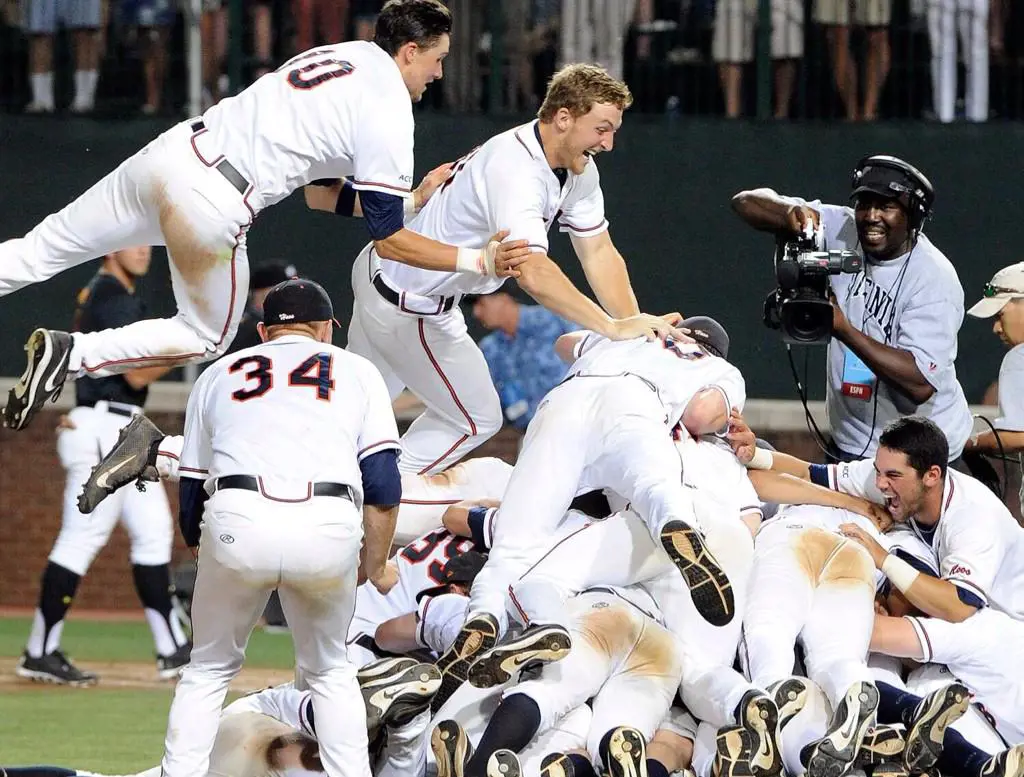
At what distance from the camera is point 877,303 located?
7652 mm

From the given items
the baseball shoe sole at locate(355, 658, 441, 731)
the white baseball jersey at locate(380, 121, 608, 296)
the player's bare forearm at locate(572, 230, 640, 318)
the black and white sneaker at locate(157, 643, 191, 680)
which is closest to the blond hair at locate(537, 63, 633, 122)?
the white baseball jersey at locate(380, 121, 608, 296)

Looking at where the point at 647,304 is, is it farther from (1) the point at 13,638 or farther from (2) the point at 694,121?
(1) the point at 13,638

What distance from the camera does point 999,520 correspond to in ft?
22.7

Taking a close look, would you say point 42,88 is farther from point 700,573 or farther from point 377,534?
point 700,573

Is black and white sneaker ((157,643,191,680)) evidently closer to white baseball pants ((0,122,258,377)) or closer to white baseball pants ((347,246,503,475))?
white baseball pants ((347,246,503,475))

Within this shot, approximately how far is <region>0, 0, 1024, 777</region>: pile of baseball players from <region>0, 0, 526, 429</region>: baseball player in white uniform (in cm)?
1

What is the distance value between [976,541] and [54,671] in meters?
5.18

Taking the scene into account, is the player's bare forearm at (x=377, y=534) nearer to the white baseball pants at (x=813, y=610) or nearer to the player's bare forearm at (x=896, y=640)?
the white baseball pants at (x=813, y=610)

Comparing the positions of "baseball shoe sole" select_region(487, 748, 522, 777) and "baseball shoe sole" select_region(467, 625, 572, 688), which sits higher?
"baseball shoe sole" select_region(467, 625, 572, 688)

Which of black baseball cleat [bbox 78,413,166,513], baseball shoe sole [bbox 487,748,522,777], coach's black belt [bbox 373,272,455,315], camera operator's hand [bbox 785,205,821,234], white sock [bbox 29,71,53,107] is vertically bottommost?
baseball shoe sole [bbox 487,748,522,777]

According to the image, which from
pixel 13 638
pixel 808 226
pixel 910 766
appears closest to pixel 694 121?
pixel 808 226

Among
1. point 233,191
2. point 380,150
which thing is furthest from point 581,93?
point 233,191

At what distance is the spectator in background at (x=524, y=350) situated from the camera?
10.8m

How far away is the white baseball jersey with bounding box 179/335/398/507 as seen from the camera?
583cm
